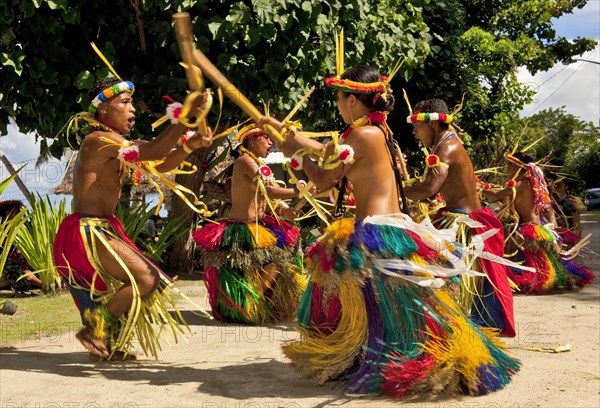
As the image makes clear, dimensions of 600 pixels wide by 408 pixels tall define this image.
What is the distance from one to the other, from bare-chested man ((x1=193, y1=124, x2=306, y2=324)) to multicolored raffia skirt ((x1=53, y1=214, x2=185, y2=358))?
145 cm

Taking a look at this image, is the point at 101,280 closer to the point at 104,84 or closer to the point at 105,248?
the point at 105,248

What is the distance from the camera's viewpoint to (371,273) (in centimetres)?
344

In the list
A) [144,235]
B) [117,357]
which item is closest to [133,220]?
[144,235]

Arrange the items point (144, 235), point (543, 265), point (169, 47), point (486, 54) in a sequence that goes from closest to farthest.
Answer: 1. point (169, 47)
2. point (543, 265)
3. point (144, 235)
4. point (486, 54)

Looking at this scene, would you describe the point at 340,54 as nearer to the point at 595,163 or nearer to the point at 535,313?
the point at 535,313

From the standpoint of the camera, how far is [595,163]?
3947 cm

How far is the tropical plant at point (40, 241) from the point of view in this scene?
753cm

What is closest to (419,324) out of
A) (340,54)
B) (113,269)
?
(340,54)

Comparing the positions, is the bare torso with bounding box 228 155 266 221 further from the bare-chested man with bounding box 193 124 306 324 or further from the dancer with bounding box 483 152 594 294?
the dancer with bounding box 483 152 594 294

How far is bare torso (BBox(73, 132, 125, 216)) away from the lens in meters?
4.15

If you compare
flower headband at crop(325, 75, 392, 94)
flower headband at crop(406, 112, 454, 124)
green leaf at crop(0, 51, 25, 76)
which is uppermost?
green leaf at crop(0, 51, 25, 76)

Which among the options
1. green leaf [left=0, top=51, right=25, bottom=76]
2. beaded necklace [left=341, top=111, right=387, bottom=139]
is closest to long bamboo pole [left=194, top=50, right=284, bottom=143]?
beaded necklace [left=341, top=111, right=387, bottom=139]

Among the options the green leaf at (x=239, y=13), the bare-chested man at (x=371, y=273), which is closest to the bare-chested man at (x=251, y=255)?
the green leaf at (x=239, y=13)

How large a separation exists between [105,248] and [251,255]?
173 cm
